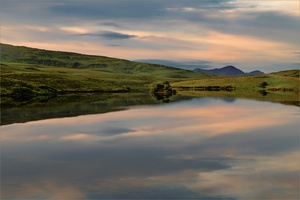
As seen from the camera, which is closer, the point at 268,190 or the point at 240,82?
the point at 268,190

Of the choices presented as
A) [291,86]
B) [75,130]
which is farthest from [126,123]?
[291,86]

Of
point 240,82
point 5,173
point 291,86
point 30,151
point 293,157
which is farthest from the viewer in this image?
point 240,82

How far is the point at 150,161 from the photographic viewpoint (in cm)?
2558

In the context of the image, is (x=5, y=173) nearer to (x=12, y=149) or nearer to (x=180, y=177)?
(x=12, y=149)

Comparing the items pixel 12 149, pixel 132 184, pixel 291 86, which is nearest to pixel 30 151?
pixel 12 149

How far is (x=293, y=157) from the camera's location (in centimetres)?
2666

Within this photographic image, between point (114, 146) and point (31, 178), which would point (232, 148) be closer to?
point (114, 146)

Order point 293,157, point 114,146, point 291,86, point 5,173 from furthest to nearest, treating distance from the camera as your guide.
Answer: point 291,86
point 114,146
point 293,157
point 5,173

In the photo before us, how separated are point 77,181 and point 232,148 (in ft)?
46.1

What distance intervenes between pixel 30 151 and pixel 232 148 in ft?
52.1

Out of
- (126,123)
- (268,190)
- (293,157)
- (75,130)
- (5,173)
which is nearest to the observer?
(268,190)

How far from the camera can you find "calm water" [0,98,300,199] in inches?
753

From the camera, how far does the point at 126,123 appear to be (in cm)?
4653

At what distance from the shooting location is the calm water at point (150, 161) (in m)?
19.1
